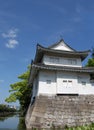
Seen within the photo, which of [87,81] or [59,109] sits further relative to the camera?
[87,81]

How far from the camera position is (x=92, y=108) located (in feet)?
61.1

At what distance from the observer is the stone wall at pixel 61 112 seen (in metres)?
16.8

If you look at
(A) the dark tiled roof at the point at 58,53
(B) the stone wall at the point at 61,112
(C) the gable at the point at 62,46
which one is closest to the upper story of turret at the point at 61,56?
(A) the dark tiled roof at the point at 58,53

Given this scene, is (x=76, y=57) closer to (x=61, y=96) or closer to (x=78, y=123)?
(x=61, y=96)

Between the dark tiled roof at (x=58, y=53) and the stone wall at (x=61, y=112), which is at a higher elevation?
the dark tiled roof at (x=58, y=53)

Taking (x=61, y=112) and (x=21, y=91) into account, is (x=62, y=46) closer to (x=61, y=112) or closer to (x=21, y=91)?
(x=61, y=112)

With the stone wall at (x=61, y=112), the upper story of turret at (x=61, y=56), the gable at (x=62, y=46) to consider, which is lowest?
the stone wall at (x=61, y=112)

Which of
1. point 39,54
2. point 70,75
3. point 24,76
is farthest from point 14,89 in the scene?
point 70,75

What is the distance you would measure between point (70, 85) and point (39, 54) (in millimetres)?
4957

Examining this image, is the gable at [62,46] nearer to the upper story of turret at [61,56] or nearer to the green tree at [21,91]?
the upper story of turret at [61,56]

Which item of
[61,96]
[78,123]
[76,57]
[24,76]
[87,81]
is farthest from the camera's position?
[24,76]

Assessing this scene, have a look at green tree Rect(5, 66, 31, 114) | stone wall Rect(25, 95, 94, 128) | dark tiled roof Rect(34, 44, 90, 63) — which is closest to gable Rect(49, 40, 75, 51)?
dark tiled roof Rect(34, 44, 90, 63)

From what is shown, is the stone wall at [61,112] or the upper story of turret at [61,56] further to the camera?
the upper story of turret at [61,56]

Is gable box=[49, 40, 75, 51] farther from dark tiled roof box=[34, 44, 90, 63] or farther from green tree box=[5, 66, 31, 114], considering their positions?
green tree box=[5, 66, 31, 114]
